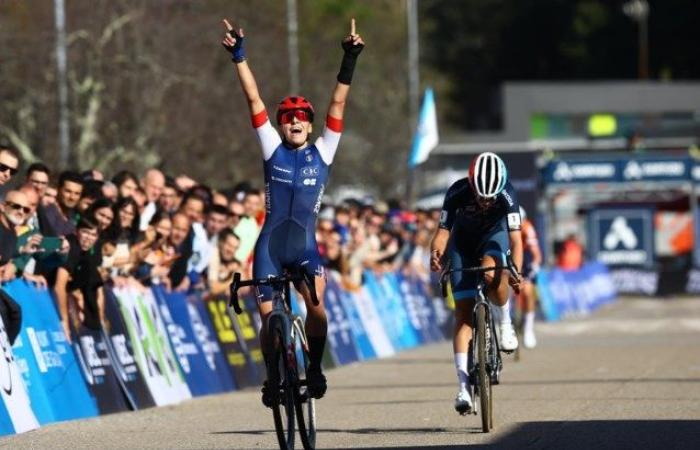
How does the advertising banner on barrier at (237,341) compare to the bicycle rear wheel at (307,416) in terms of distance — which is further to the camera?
the advertising banner on barrier at (237,341)

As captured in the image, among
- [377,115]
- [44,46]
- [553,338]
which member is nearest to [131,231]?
[553,338]

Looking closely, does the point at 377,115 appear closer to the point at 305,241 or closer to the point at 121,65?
the point at 121,65

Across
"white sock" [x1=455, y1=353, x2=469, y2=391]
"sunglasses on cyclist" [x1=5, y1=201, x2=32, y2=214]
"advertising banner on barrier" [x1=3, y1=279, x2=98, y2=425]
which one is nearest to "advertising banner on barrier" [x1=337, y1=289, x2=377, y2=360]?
"advertising banner on barrier" [x1=3, y1=279, x2=98, y2=425]

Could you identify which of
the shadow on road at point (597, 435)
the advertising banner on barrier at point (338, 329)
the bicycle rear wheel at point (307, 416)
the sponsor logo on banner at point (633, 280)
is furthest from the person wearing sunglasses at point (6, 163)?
the sponsor logo on banner at point (633, 280)

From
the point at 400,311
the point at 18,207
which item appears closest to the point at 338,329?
the point at 400,311

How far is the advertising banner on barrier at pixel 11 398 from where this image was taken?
13.5m

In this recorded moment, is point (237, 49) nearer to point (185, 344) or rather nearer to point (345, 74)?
point (345, 74)

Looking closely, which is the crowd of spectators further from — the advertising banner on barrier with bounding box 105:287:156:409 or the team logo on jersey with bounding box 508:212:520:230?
the team logo on jersey with bounding box 508:212:520:230

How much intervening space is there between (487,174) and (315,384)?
2.42 meters

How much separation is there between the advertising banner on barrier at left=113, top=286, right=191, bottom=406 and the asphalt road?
0.24 metres

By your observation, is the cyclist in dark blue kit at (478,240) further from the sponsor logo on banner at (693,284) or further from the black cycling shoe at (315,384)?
the sponsor logo on banner at (693,284)

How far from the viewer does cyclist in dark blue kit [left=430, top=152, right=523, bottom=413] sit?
13.6 metres

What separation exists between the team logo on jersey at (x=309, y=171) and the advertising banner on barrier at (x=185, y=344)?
5.46 metres

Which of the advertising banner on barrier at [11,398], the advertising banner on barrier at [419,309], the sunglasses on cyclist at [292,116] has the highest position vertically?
the sunglasses on cyclist at [292,116]
